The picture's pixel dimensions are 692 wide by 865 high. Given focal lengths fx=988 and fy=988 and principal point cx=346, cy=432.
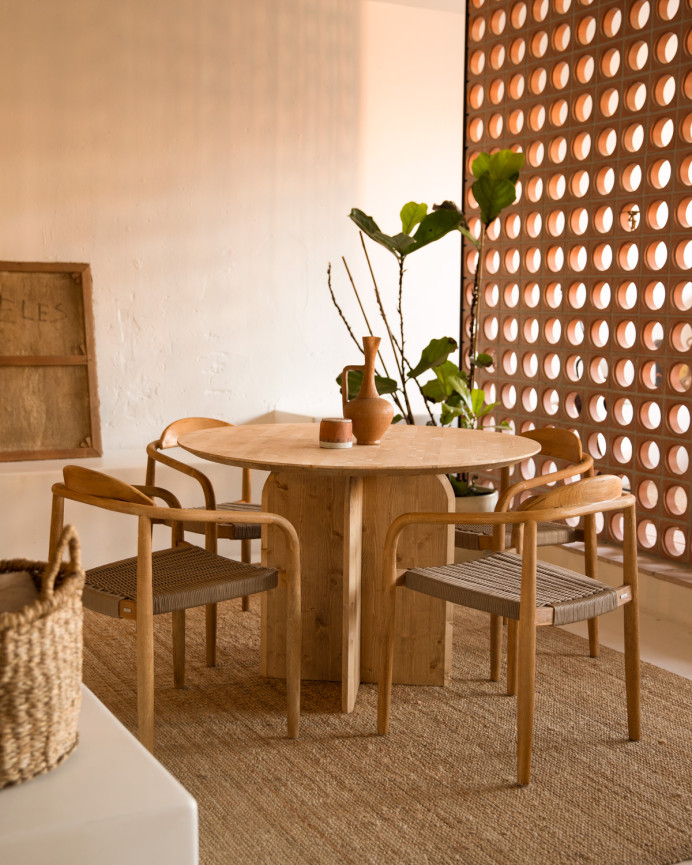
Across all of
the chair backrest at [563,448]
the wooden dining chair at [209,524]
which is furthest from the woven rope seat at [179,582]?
the chair backrest at [563,448]

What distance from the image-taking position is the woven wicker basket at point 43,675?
1428 millimetres

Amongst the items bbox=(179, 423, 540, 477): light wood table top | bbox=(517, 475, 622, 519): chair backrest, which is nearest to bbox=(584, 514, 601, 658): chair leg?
bbox=(179, 423, 540, 477): light wood table top

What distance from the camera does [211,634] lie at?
3.22m

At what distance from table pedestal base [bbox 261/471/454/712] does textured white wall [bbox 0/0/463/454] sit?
1.96 m

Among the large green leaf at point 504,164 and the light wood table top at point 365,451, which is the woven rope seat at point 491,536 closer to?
the light wood table top at point 365,451

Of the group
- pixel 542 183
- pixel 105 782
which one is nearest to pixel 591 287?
pixel 542 183

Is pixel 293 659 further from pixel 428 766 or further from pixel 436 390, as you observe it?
pixel 436 390

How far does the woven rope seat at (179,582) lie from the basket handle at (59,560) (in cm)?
86

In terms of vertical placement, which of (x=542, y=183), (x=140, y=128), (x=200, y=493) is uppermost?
(x=140, y=128)

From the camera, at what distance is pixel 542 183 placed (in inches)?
172

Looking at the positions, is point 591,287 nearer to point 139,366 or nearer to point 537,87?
point 537,87

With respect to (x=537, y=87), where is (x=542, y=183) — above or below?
below

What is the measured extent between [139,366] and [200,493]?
0.75m

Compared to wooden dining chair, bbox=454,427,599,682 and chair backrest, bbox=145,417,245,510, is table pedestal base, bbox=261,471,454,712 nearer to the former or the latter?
wooden dining chair, bbox=454,427,599,682
